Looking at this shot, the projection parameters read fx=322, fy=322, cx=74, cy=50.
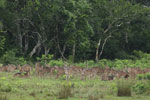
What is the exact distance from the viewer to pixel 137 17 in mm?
28234

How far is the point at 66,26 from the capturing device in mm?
23250

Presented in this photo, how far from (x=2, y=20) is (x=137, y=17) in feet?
38.6

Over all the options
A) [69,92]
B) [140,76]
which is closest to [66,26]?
[140,76]

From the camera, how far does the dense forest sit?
23078mm

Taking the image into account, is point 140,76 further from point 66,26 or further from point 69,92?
point 66,26

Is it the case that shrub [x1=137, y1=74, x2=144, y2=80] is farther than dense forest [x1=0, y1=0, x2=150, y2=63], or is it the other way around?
dense forest [x1=0, y1=0, x2=150, y2=63]

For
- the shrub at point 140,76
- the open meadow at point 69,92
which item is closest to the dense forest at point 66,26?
the shrub at point 140,76

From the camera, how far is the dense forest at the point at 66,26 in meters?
23.1

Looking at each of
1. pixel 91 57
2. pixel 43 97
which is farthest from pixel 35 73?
pixel 91 57

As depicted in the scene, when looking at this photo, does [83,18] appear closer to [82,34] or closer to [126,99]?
[82,34]

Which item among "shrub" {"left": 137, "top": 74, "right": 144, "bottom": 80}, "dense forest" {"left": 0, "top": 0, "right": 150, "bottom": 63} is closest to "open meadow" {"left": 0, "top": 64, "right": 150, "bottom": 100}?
"shrub" {"left": 137, "top": 74, "right": 144, "bottom": 80}

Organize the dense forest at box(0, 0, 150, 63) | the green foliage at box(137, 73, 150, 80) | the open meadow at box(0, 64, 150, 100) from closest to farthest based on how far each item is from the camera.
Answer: the open meadow at box(0, 64, 150, 100) → the green foliage at box(137, 73, 150, 80) → the dense forest at box(0, 0, 150, 63)

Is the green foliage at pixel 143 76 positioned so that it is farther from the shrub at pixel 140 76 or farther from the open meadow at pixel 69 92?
the open meadow at pixel 69 92

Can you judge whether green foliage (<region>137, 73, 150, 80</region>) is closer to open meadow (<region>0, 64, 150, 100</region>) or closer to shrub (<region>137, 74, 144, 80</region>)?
shrub (<region>137, 74, 144, 80</region>)
